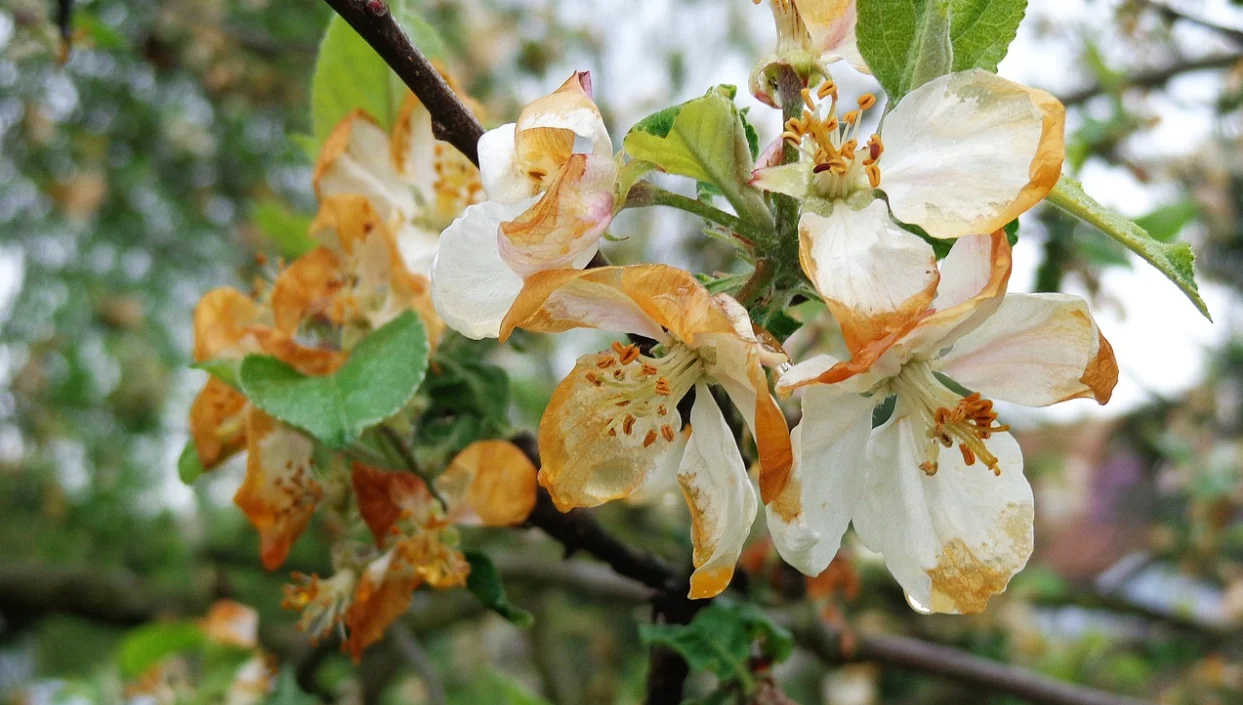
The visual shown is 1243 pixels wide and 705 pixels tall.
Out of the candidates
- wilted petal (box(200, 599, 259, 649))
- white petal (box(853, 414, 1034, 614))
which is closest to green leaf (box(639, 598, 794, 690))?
white petal (box(853, 414, 1034, 614))

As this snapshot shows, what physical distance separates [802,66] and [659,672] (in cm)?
57

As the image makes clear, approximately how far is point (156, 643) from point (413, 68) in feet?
4.31

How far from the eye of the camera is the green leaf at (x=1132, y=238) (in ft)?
1.83

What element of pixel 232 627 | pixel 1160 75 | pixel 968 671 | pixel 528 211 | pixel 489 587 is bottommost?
pixel 1160 75

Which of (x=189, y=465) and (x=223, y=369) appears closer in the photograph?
(x=223, y=369)

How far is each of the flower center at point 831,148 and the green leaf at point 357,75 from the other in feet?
1.46

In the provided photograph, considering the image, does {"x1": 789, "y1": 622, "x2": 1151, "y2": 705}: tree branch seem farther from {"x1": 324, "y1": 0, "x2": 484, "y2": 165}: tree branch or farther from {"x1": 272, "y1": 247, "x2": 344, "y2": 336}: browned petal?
{"x1": 324, "y1": 0, "x2": 484, "y2": 165}: tree branch

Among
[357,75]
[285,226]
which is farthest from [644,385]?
[285,226]

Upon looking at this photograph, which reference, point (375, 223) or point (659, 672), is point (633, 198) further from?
point (659, 672)

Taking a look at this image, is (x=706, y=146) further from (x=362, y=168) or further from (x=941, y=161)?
(x=362, y=168)

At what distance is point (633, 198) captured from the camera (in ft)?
2.09

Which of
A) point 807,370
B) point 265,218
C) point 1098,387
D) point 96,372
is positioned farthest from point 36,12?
point 96,372

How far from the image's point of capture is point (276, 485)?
2.80 ft

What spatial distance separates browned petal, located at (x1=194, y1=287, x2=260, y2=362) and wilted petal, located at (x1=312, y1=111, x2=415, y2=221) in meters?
0.13
